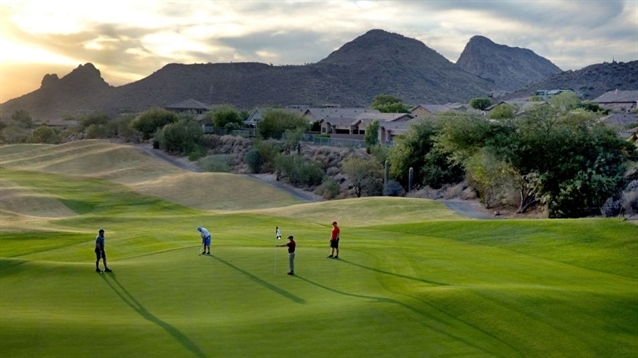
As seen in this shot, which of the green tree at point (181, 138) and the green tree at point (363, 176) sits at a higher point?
the green tree at point (181, 138)

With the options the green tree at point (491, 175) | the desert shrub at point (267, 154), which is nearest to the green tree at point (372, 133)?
the desert shrub at point (267, 154)

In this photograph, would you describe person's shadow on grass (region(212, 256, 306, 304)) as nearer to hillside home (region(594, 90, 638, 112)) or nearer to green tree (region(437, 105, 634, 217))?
green tree (region(437, 105, 634, 217))

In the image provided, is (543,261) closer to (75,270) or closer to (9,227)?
(75,270)

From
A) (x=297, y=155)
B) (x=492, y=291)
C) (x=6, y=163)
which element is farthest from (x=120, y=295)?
(x=6, y=163)

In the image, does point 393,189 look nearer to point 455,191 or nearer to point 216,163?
point 455,191

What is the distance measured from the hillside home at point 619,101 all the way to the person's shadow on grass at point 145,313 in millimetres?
106011

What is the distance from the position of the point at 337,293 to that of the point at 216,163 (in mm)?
73569

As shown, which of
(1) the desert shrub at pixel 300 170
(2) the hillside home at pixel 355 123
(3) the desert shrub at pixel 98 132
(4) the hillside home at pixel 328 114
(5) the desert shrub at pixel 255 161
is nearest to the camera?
(1) the desert shrub at pixel 300 170

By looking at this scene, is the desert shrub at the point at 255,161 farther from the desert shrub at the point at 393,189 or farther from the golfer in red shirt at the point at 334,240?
the golfer in red shirt at the point at 334,240

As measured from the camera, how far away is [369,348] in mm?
13547

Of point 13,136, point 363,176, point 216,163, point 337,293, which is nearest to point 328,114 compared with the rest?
point 216,163

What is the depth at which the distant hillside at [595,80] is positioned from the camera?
14925cm

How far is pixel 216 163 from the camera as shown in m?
89.4

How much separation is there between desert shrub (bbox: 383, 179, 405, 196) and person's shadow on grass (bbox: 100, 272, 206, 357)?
46161 mm
